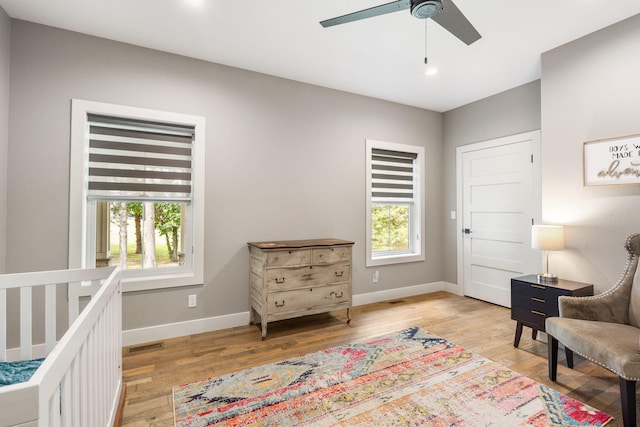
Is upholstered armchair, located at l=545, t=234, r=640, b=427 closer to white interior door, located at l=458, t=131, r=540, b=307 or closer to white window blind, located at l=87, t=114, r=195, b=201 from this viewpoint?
white interior door, located at l=458, t=131, r=540, b=307

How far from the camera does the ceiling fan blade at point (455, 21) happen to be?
1.64 meters

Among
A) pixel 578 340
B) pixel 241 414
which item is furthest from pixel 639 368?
pixel 241 414

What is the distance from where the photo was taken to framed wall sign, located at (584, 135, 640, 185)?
7.93ft

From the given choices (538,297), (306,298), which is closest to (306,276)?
(306,298)

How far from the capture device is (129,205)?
2945 mm

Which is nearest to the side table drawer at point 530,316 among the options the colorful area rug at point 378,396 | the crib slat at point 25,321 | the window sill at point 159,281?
the colorful area rug at point 378,396

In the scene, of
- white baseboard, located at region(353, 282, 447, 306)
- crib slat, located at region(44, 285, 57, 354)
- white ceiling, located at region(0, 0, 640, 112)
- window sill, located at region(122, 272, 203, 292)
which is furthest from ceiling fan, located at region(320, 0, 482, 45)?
white baseboard, located at region(353, 282, 447, 306)

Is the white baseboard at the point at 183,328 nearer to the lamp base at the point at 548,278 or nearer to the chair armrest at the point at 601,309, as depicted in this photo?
the lamp base at the point at 548,278

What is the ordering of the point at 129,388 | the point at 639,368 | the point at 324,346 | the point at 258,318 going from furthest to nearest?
the point at 258,318
the point at 324,346
the point at 129,388
the point at 639,368

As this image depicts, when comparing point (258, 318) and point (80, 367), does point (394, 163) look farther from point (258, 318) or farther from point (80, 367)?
point (80, 367)

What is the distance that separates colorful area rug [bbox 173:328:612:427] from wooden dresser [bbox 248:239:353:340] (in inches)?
22.3

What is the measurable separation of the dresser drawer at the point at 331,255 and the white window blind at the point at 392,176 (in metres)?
1.17

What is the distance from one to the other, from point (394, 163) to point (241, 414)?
11.5ft

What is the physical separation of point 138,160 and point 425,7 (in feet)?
8.66
